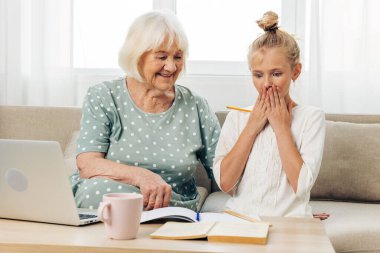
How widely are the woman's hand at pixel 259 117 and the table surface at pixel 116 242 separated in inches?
24.3

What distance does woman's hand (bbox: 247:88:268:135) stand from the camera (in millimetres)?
2043

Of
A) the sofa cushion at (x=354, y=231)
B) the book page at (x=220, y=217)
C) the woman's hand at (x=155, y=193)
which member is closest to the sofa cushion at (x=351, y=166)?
the sofa cushion at (x=354, y=231)

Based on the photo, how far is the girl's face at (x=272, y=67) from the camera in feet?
6.60

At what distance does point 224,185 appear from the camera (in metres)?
2.04

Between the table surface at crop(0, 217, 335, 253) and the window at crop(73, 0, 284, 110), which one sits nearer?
the table surface at crop(0, 217, 335, 253)

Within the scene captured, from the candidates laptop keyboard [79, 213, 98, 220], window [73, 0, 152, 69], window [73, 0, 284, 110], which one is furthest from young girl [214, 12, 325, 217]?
window [73, 0, 152, 69]

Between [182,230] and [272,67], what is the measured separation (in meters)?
0.78

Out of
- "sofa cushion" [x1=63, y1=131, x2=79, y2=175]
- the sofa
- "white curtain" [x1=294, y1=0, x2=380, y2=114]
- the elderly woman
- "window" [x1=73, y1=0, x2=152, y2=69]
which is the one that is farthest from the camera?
"window" [x1=73, y1=0, x2=152, y2=69]

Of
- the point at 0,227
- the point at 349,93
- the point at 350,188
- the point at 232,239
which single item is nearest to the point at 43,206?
the point at 0,227

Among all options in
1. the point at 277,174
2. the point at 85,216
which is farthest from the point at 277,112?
the point at 85,216

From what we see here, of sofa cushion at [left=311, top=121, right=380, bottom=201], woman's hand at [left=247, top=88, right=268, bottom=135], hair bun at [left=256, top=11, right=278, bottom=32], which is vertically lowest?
sofa cushion at [left=311, top=121, right=380, bottom=201]

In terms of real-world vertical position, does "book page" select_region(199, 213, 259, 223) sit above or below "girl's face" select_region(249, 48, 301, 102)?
below

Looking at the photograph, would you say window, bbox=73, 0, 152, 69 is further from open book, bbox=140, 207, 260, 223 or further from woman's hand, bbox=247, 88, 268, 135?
open book, bbox=140, 207, 260, 223

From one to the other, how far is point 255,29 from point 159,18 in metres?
1.15
